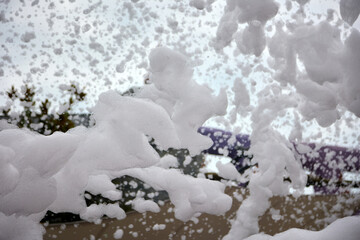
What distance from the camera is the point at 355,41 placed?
3.26 ft

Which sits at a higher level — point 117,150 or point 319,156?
point 319,156

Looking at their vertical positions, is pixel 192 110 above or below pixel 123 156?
above

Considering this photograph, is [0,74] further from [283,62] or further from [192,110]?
[283,62]

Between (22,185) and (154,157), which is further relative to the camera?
(154,157)

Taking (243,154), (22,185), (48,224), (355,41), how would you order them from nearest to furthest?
1. (22,185)
2. (355,41)
3. (48,224)
4. (243,154)

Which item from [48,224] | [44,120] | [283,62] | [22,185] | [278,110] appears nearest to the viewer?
[22,185]

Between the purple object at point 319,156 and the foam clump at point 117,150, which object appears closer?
the foam clump at point 117,150

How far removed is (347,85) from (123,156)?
0.75 metres

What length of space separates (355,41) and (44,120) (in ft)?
9.05

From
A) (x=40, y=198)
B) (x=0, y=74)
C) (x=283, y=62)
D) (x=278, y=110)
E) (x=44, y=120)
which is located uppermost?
(x=283, y=62)

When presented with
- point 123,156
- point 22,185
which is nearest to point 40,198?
point 22,185

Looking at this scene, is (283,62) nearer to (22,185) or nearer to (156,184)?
(156,184)

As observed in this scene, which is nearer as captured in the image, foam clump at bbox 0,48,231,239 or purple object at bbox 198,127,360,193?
foam clump at bbox 0,48,231,239

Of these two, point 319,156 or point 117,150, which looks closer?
point 117,150
